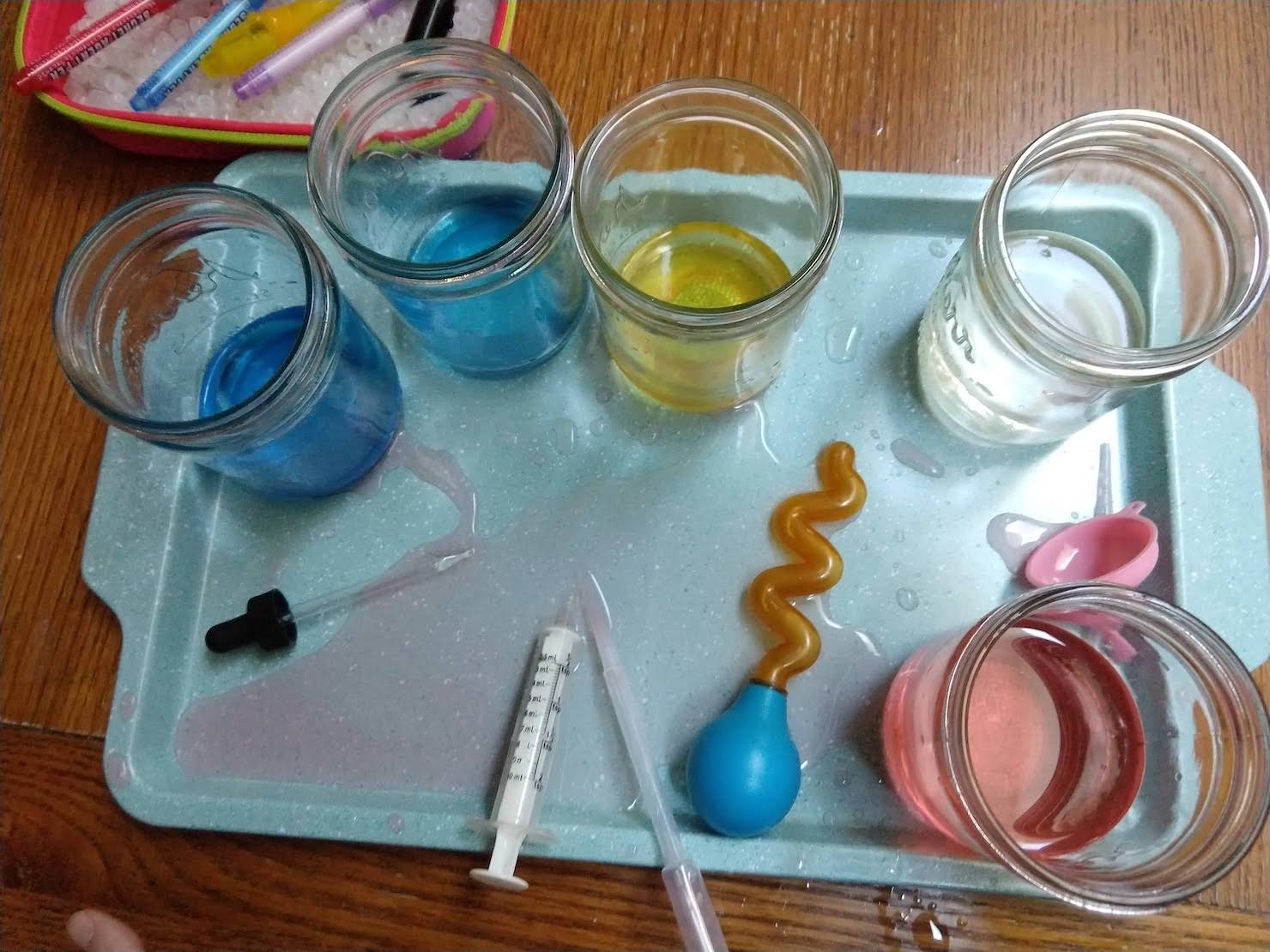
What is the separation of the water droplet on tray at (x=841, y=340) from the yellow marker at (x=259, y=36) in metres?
0.47

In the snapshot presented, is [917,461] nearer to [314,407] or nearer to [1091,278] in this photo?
[1091,278]

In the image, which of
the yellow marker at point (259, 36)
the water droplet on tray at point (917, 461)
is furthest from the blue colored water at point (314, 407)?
the water droplet on tray at point (917, 461)

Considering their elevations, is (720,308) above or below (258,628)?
above

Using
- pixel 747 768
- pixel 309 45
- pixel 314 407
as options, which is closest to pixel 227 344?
pixel 314 407

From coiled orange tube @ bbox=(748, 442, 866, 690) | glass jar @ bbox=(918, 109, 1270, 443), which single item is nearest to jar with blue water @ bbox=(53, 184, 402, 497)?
coiled orange tube @ bbox=(748, 442, 866, 690)

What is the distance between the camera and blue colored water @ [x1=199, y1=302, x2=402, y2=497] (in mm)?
543

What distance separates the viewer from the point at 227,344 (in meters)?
0.62

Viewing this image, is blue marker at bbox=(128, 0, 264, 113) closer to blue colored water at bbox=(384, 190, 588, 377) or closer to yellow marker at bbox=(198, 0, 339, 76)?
yellow marker at bbox=(198, 0, 339, 76)

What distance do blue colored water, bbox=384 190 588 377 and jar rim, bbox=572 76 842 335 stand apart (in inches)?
2.2

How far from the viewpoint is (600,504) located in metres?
0.59

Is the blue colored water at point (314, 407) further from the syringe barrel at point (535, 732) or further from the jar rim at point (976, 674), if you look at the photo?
the jar rim at point (976, 674)

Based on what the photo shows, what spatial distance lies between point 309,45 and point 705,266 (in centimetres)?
36

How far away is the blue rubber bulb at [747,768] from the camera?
512 millimetres

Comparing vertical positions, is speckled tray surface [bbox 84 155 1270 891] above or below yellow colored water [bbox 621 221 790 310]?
below
